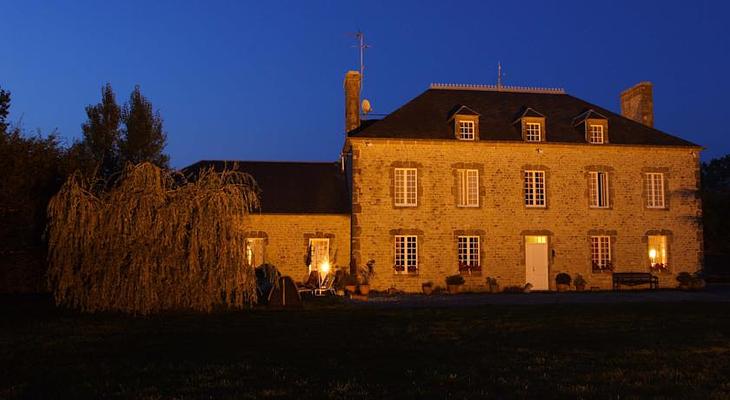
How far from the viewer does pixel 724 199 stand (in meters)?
34.1

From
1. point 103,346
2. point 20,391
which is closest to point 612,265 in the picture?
point 103,346

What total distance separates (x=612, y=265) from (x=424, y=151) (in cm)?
767

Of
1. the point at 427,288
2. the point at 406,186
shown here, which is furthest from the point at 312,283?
the point at 406,186

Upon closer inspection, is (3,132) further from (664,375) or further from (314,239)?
(664,375)

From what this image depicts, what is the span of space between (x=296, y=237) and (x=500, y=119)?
8328 millimetres

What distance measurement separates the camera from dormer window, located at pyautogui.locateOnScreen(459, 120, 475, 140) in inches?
921

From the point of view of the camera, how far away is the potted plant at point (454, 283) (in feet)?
73.4

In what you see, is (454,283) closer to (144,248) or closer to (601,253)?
(601,253)

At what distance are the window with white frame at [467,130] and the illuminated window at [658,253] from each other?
7.41m

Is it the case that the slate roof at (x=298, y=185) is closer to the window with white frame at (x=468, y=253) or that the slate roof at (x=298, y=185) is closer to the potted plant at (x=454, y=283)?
the window with white frame at (x=468, y=253)

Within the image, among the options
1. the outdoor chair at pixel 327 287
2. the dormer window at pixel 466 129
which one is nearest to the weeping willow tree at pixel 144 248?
the outdoor chair at pixel 327 287

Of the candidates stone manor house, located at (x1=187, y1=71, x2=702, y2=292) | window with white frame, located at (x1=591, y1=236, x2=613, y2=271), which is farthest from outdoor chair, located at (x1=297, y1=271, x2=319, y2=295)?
window with white frame, located at (x1=591, y1=236, x2=613, y2=271)

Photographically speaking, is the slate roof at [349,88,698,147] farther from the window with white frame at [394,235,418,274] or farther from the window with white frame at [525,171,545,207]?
the window with white frame at [394,235,418,274]

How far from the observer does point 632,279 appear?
76.8 feet
